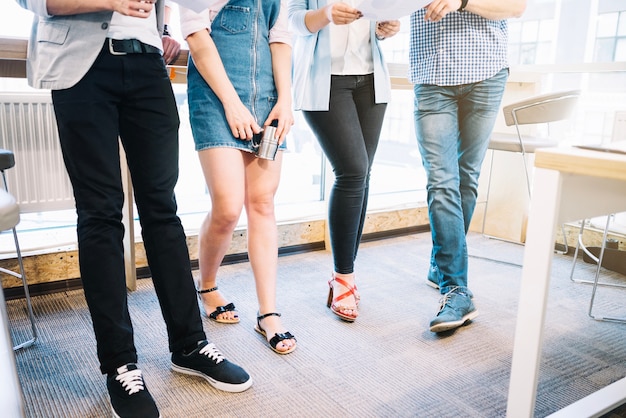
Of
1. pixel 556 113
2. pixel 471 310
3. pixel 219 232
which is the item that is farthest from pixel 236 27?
pixel 556 113

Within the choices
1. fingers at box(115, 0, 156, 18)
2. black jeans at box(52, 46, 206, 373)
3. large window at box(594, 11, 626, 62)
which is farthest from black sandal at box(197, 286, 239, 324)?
large window at box(594, 11, 626, 62)

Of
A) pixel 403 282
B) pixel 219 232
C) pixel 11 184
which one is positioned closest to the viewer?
pixel 219 232

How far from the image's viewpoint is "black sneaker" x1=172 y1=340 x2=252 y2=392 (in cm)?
142

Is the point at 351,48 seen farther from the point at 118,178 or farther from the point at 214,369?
the point at 214,369

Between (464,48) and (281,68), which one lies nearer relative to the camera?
(281,68)

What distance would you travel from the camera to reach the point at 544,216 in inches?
29.9

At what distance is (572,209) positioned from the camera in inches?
31.6

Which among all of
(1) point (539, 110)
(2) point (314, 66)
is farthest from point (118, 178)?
(1) point (539, 110)

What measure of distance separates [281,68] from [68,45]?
63cm

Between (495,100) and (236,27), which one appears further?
(495,100)

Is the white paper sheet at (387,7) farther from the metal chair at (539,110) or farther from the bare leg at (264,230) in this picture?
the metal chair at (539,110)

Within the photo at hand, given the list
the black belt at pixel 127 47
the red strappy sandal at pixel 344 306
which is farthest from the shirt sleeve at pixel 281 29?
the red strappy sandal at pixel 344 306

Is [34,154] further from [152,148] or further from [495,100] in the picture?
[495,100]

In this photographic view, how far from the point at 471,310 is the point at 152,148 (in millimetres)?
1216
